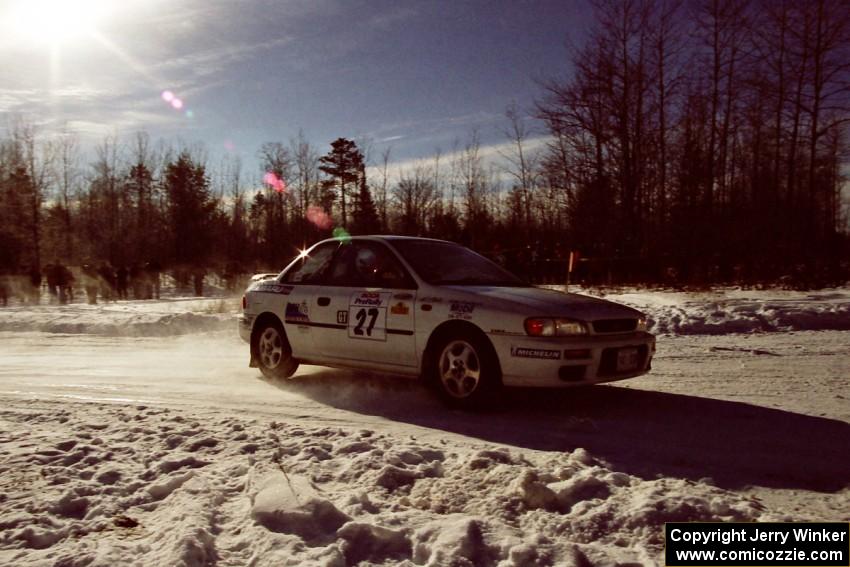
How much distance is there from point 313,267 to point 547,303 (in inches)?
114

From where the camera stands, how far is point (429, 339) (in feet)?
18.9

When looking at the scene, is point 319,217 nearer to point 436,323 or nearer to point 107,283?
point 107,283

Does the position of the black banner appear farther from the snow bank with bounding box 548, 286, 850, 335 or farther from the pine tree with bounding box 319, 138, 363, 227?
the pine tree with bounding box 319, 138, 363, 227

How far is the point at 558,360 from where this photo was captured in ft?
16.8

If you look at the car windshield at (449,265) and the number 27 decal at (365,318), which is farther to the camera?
the number 27 decal at (365,318)

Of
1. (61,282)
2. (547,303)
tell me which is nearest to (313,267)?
(547,303)

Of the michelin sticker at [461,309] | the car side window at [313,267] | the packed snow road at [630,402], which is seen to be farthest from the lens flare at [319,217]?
the michelin sticker at [461,309]

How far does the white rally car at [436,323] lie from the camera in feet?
17.2

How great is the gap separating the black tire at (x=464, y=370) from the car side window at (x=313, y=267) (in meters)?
1.90

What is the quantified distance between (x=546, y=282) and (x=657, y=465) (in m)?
18.6

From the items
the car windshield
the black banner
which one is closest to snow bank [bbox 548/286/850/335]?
the car windshield

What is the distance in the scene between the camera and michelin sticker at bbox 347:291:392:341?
6160 millimetres

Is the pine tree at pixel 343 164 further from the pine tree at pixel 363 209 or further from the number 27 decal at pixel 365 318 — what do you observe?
the number 27 decal at pixel 365 318

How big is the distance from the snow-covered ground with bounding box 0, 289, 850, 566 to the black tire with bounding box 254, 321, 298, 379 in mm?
197
